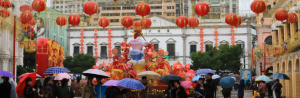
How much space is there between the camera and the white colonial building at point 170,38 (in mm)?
46094

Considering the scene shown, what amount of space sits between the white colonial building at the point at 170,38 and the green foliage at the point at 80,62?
355 centimetres

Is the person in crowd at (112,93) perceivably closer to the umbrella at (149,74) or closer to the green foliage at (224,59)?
the umbrella at (149,74)

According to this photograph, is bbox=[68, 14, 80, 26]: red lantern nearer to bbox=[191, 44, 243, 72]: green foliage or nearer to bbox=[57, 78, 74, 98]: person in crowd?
bbox=[57, 78, 74, 98]: person in crowd

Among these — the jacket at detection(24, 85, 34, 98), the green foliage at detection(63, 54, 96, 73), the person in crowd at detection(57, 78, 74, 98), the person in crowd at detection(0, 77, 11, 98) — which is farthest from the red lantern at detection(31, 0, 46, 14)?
the green foliage at detection(63, 54, 96, 73)

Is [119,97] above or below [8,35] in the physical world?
below

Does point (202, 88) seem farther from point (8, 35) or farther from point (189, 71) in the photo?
point (8, 35)

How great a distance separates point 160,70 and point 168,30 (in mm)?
29351

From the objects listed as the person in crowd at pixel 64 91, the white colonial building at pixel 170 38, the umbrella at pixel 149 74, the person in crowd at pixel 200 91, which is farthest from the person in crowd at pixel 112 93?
the white colonial building at pixel 170 38

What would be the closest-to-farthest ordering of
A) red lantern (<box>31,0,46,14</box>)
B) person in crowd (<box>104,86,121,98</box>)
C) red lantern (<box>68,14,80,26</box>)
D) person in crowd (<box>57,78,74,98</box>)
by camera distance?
person in crowd (<box>104,86,121,98</box>) → person in crowd (<box>57,78,74,98</box>) → red lantern (<box>31,0,46,14</box>) → red lantern (<box>68,14,80,26</box>)

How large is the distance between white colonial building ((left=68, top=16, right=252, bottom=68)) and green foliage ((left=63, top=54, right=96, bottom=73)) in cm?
355

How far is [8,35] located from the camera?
77.7ft

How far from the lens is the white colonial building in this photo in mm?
46094

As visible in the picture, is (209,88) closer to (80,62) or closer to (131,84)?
(131,84)

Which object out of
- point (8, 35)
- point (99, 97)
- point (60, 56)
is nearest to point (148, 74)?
point (99, 97)
